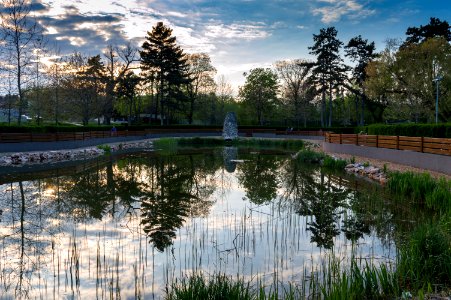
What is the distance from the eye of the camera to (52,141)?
28.5 m

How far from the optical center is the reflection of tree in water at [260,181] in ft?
43.3

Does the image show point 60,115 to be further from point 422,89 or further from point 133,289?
point 133,289

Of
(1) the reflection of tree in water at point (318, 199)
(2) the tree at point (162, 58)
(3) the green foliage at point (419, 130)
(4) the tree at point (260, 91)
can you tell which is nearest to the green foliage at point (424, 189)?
(1) the reflection of tree in water at point (318, 199)

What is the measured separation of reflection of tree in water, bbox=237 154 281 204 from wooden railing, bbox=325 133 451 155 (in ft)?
21.3

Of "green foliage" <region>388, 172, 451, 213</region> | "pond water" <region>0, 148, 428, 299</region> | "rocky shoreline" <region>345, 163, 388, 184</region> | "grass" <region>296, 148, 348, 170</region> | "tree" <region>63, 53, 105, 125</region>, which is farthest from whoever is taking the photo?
"tree" <region>63, 53, 105, 125</region>

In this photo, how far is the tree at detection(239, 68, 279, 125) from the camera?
233 ft

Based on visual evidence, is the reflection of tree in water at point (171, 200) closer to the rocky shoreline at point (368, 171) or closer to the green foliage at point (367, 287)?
the green foliage at point (367, 287)

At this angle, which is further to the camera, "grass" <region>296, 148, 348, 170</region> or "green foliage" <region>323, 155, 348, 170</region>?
"grass" <region>296, 148, 348, 170</region>

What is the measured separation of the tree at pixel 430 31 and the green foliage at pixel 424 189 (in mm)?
36965

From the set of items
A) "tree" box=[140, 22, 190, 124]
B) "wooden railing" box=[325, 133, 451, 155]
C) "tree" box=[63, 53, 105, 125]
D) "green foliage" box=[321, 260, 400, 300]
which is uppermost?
"tree" box=[140, 22, 190, 124]

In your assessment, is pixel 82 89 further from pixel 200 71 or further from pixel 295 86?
pixel 295 86

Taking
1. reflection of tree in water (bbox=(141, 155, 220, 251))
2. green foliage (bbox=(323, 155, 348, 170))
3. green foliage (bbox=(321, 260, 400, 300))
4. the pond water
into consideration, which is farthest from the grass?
green foliage (bbox=(321, 260, 400, 300))

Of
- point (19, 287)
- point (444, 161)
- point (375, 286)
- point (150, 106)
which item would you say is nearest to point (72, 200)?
point (19, 287)

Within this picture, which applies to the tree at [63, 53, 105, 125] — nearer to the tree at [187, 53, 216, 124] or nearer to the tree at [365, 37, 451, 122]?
the tree at [187, 53, 216, 124]
